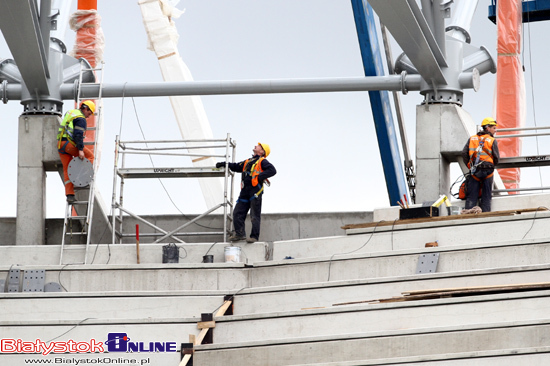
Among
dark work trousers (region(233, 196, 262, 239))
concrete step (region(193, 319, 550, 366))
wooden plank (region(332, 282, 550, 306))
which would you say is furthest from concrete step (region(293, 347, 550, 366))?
dark work trousers (region(233, 196, 262, 239))

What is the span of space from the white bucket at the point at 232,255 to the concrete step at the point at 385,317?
99.7 inches

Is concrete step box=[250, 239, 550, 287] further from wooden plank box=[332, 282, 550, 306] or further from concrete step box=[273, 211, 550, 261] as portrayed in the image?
wooden plank box=[332, 282, 550, 306]

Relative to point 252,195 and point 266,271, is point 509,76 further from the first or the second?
point 266,271

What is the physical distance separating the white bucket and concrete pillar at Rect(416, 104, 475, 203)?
12.4 ft

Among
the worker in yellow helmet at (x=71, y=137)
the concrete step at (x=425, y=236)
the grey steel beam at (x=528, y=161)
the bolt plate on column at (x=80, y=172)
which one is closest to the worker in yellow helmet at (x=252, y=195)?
the concrete step at (x=425, y=236)

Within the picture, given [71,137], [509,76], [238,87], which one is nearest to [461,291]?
[71,137]

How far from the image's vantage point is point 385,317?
1229 cm

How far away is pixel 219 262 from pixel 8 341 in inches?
150

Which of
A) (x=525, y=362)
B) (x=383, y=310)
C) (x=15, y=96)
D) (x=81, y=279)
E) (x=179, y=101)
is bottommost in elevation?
(x=525, y=362)

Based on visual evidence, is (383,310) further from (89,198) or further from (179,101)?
(179,101)

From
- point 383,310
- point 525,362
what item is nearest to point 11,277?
point 383,310

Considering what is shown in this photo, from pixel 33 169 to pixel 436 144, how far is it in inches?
285

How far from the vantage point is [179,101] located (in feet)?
90.5

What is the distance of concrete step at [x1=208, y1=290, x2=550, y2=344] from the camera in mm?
11703
